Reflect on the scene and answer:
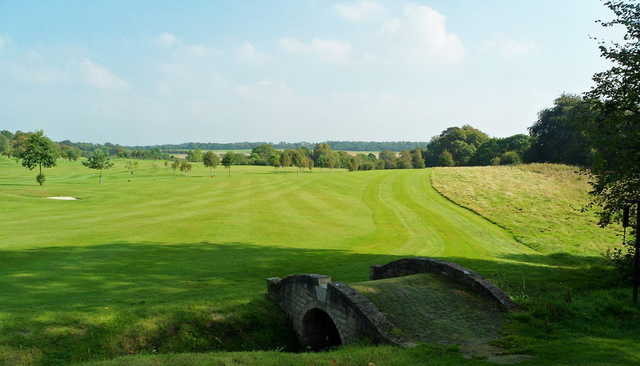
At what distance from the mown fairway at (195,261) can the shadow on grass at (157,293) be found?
6cm

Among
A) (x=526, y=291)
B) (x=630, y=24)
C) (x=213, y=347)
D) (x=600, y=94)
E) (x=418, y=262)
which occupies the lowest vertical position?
(x=213, y=347)

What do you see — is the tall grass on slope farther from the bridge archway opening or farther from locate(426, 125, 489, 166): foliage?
locate(426, 125, 489, 166): foliage

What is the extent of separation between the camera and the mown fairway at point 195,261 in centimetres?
1516

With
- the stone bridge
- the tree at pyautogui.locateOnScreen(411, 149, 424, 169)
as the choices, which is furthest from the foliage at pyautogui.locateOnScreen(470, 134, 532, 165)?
the stone bridge

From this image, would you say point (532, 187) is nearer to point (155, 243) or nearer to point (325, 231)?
point (325, 231)

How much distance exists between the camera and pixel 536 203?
51.8 metres

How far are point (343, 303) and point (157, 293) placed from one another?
9455mm

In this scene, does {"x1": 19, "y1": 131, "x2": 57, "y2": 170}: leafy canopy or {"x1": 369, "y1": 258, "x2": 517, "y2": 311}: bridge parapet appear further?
{"x1": 19, "y1": 131, "x2": 57, "y2": 170}: leafy canopy

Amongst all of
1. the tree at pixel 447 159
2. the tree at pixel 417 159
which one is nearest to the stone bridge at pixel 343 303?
the tree at pixel 447 159

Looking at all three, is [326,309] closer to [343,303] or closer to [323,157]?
[343,303]

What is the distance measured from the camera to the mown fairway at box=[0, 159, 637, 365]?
1516 centimetres

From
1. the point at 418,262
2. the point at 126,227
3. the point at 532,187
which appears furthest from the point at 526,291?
the point at 532,187

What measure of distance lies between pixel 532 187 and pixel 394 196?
64.0 feet

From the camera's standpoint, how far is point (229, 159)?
105000 mm
